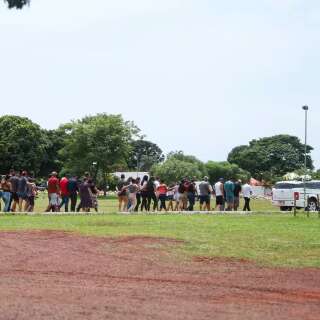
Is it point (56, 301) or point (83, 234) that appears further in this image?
point (83, 234)

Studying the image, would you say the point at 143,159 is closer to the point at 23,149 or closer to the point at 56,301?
the point at 23,149

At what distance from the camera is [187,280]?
12312 mm

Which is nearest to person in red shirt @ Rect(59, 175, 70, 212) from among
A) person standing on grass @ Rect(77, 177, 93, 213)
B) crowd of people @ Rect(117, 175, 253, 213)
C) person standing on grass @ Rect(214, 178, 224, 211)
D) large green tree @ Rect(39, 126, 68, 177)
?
person standing on grass @ Rect(77, 177, 93, 213)

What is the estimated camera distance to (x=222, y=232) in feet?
68.6

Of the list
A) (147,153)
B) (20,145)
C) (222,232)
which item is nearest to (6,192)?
(222,232)

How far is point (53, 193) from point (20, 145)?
78354mm

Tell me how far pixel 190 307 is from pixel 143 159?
6299 inches

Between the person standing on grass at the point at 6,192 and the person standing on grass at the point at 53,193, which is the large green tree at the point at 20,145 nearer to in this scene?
the person standing on grass at the point at 53,193

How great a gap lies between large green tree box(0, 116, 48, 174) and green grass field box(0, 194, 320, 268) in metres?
80.3

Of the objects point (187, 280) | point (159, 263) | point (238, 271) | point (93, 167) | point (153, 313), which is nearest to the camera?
point (153, 313)

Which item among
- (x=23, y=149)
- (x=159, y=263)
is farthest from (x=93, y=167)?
(x=159, y=263)

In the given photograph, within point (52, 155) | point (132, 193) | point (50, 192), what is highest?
point (52, 155)

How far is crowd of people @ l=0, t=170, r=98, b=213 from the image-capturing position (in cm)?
3089

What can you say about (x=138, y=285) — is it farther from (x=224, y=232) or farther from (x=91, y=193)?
(x=91, y=193)
